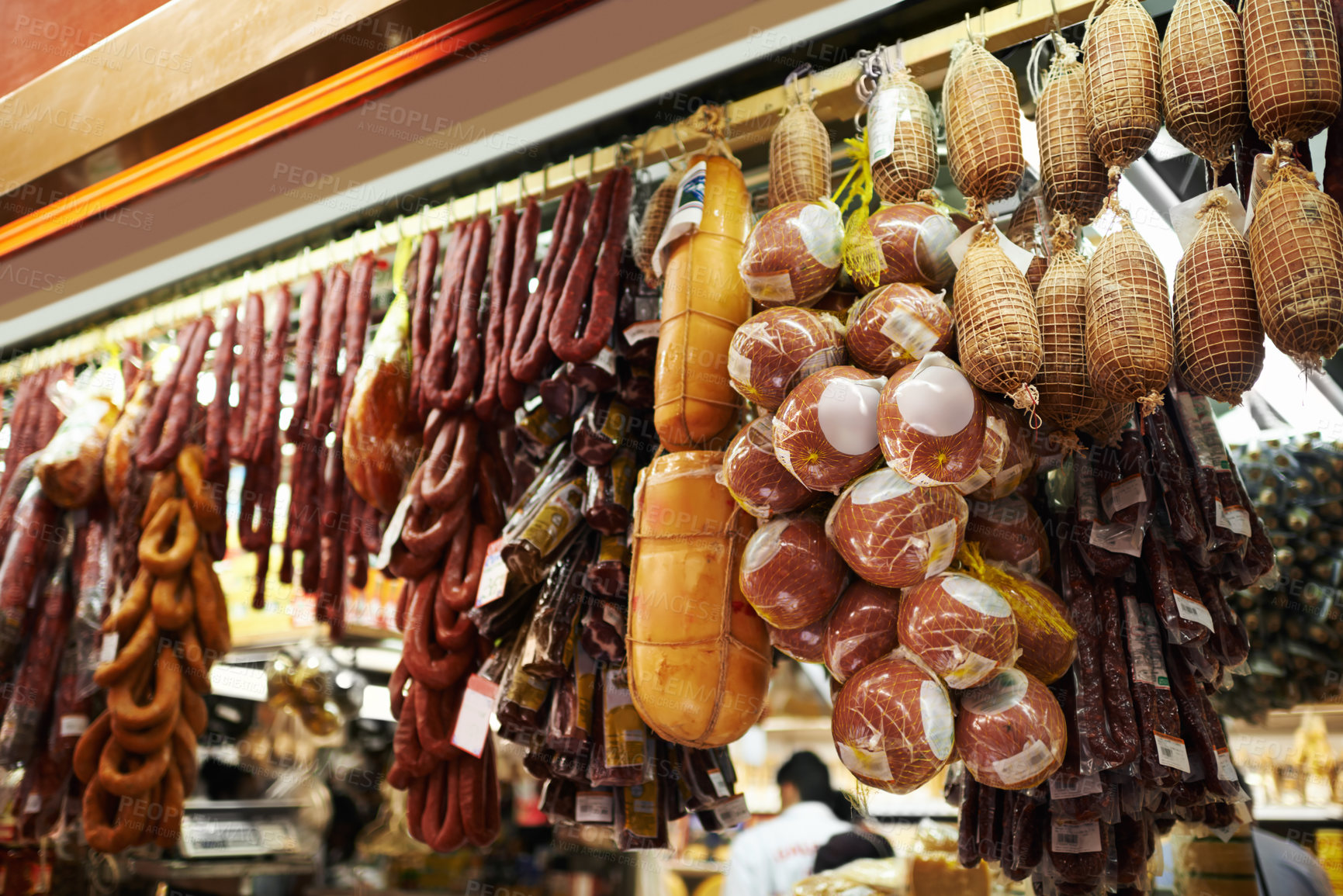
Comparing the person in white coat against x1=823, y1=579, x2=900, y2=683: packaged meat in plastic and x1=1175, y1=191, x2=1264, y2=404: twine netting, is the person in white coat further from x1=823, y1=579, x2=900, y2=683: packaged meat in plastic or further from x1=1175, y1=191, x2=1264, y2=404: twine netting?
x1=1175, y1=191, x2=1264, y2=404: twine netting

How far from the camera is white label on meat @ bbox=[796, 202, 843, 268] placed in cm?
193

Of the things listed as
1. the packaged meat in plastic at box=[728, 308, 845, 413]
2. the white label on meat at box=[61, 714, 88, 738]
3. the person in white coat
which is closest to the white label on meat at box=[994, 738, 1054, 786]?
the packaged meat in plastic at box=[728, 308, 845, 413]

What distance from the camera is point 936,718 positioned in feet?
5.06

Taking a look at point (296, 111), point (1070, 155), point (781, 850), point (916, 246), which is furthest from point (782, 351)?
point (781, 850)

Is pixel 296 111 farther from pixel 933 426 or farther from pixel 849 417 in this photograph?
pixel 933 426

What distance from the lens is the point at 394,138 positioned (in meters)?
2.93

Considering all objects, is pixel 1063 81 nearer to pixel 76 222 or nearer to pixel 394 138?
pixel 394 138

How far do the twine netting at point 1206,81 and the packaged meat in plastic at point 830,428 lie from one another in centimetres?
68

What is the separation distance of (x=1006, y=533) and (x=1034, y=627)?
0.21 meters

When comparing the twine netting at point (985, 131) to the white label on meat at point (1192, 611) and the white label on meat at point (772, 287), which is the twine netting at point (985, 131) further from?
the white label on meat at point (1192, 611)

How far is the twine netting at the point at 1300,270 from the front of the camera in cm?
141

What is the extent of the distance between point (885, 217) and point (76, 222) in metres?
2.86

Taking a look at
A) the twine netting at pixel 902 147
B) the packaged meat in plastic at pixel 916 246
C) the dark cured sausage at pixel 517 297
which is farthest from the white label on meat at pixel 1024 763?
the dark cured sausage at pixel 517 297

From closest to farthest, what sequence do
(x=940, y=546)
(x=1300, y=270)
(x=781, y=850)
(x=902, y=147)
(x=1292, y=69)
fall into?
(x=1300, y=270)
(x=1292, y=69)
(x=940, y=546)
(x=902, y=147)
(x=781, y=850)
